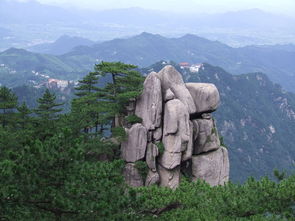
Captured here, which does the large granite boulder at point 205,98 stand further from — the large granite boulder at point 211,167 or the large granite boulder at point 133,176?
the large granite boulder at point 133,176

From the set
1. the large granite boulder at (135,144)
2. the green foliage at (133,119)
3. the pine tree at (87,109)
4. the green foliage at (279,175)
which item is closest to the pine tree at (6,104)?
the pine tree at (87,109)

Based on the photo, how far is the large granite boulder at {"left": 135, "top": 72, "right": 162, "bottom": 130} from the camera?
2933 centimetres

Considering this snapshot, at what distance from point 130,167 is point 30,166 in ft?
60.2

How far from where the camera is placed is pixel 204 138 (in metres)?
31.6

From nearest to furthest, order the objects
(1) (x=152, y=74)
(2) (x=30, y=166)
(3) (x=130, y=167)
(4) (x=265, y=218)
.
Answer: (2) (x=30, y=166)
(4) (x=265, y=218)
(3) (x=130, y=167)
(1) (x=152, y=74)

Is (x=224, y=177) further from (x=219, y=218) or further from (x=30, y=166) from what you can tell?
(x=30, y=166)

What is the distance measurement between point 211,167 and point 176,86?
26.4ft

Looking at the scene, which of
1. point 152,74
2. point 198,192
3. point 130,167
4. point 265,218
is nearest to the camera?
point 265,218

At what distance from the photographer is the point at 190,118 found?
32156 mm

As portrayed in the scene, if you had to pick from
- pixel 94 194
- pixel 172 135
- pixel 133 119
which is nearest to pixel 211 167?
pixel 172 135

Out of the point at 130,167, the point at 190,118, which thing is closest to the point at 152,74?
the point at 190,118

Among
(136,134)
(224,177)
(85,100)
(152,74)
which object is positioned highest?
(152,74)

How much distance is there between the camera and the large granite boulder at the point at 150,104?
2933 centimetres

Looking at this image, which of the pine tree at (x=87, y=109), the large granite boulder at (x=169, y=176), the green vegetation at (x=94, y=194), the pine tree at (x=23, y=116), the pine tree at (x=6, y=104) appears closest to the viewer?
the green vegetation at (x=94, y=194)
